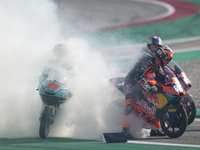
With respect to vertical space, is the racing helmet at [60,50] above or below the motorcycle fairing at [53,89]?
above

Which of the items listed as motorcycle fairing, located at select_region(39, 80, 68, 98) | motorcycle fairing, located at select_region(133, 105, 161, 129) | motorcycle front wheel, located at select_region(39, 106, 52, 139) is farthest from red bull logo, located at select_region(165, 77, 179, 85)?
motorcycle front wheel, located at select_region(39, 106, 52, 139)

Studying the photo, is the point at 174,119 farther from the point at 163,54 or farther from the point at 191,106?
the point at 163,54

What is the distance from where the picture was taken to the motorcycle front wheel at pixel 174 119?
512 cm

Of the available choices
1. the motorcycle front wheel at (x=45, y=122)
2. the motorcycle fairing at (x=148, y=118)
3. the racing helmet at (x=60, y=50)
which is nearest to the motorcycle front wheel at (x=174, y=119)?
the motorcycle fairing at (x=148, y=118)

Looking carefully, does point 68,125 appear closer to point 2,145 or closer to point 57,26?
point 2,145

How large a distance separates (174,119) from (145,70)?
38.6 inches

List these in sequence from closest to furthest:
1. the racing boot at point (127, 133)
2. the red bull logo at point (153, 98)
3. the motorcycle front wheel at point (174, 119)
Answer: the motorcycle front wheel at point (174, 119) → the red bull logo at point (153, 98) → the racing boot at point (127, 133)

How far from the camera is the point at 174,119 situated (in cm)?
520

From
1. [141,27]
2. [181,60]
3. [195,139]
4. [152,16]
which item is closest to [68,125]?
[195,139]

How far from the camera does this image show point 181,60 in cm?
1422

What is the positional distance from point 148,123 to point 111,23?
14.2m

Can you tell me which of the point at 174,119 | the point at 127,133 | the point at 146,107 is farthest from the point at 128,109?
the point at 174,119

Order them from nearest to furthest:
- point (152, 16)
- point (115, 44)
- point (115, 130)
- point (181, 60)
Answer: point (115, 130), point (181, 60), point (115, 44), point (152, 16)

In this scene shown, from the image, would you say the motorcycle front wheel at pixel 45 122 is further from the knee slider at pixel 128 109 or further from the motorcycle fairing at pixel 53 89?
the knee slider at pixel 128 109
